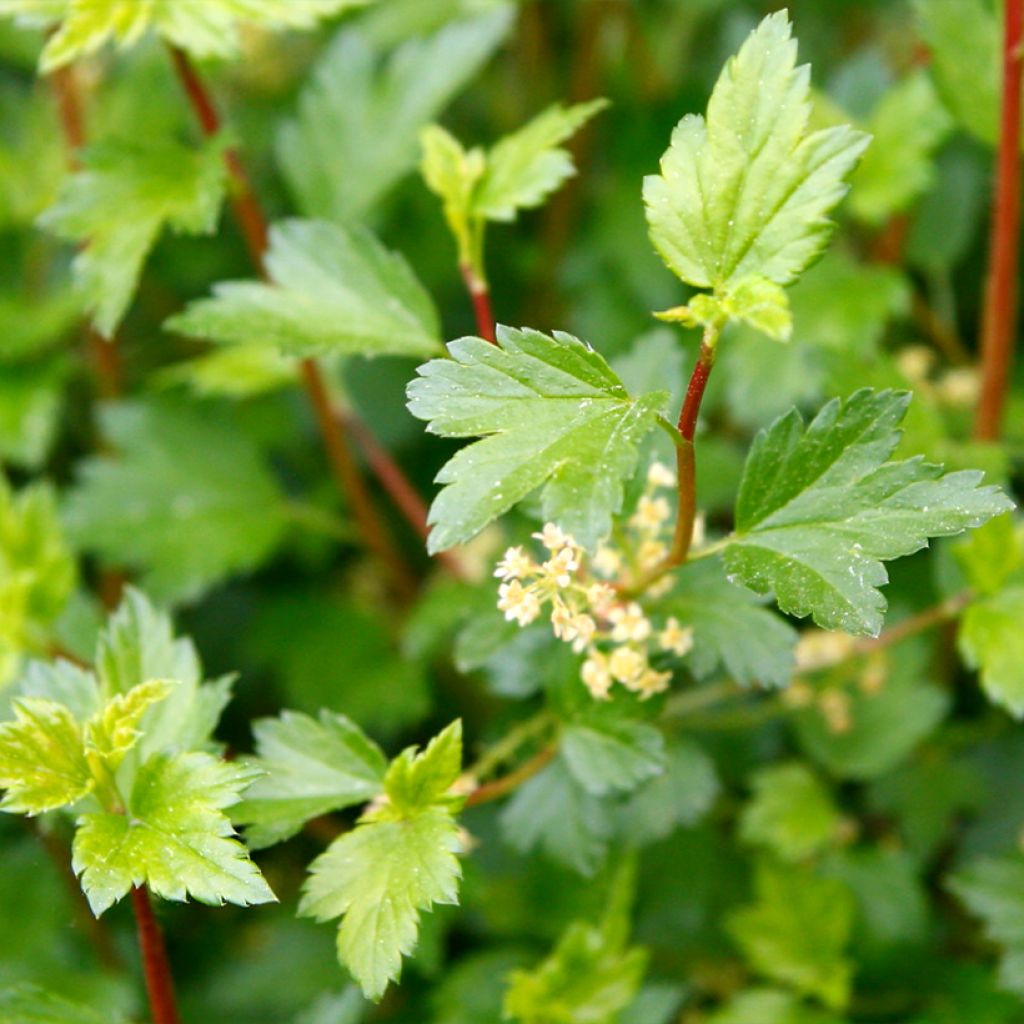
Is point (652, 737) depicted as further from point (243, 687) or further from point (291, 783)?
point (243, 687)

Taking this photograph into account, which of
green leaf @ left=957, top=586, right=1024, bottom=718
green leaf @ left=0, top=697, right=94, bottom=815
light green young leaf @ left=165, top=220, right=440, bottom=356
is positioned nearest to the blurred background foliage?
green leaf @ left=957, top=586, right=1024, bottom=718

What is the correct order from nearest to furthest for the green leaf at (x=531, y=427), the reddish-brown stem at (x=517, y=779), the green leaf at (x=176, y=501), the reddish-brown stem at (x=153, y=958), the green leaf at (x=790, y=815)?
the green leaf at (x=531, y=427) < the reddish-brown stem at (x=153, y=958) < the reddish-brown stem at (x=517, y=779) < the green leaf at (x=790, y=815) < the green leaf at (x=176, y=501)

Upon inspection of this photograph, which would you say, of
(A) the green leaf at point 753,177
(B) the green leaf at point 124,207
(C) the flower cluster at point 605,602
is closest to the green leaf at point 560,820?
(C) the flower cluster at point 605,602

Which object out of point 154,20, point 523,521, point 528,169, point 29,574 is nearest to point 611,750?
point 523,521

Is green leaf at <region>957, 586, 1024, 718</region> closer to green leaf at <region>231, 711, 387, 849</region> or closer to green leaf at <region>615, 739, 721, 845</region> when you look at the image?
green leaf at <region>615, 739, 721, 845</region>

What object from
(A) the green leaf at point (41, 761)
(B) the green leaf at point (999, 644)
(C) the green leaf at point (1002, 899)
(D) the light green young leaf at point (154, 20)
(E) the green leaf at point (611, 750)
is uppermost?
(D) the light green young leaf at point (154, 20)

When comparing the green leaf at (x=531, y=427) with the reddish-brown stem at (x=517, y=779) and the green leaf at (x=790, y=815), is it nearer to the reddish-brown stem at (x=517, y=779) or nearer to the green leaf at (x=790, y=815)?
the reddish-brown stem at (x=517, y=779)

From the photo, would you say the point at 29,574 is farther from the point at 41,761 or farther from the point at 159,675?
the point at 41,761
